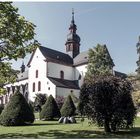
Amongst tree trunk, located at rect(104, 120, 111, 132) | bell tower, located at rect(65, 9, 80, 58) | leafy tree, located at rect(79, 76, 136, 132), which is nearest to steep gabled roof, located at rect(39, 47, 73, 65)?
bell tower, located at rect(65, 9, 80, 58)

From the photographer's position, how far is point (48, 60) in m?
67.8

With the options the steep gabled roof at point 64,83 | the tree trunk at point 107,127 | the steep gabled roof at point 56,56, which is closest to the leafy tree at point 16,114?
the tree trunk at point 107,127

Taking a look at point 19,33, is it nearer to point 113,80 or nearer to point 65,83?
point 113,80

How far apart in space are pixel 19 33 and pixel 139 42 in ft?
154

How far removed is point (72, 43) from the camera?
254ft

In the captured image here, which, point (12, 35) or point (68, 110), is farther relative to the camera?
point (68, 110)

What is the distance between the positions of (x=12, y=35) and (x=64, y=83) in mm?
50698

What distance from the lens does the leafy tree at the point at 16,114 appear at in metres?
24.4

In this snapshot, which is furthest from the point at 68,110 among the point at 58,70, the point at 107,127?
the point at 58,70

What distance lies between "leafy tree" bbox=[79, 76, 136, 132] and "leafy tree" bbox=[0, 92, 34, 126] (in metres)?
9.02

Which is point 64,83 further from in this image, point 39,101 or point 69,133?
point 69,133

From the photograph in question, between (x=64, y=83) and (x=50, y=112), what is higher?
(x=64, y=83)

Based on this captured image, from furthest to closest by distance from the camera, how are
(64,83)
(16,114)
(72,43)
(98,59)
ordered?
(72,43)
(64,83)
(98,59)
(16,114)

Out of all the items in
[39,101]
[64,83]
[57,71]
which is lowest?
[39,101]
